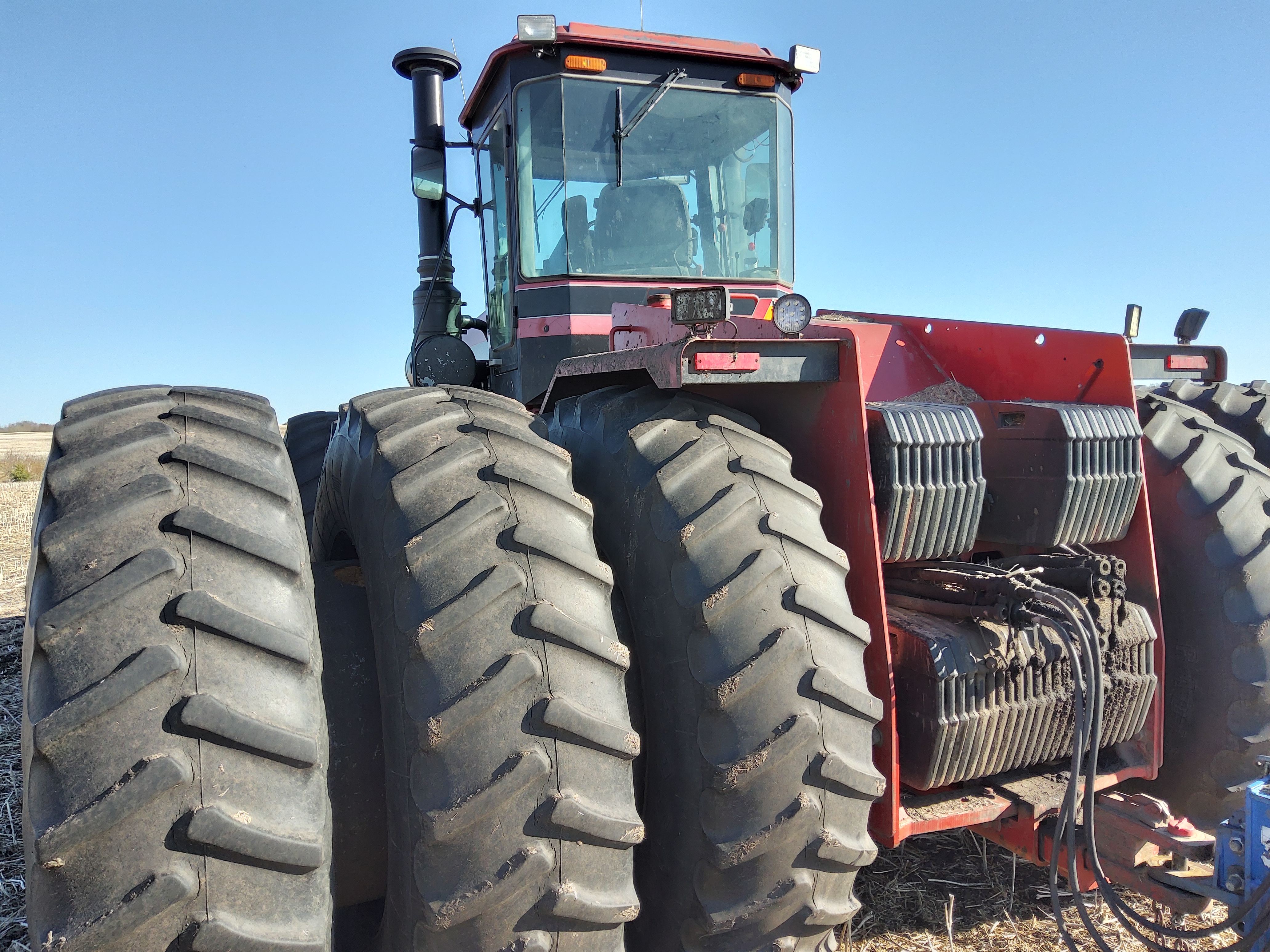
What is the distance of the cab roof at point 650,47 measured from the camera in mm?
3654

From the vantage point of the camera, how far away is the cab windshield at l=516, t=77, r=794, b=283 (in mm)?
3764

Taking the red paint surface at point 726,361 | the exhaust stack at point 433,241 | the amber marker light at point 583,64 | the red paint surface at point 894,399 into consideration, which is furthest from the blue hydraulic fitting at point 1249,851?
the exhaust stack at point 433,241

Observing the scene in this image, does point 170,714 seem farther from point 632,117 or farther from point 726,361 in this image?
point 632,117

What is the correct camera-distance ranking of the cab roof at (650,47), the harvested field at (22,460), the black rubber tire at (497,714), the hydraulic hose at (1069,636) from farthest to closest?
Result: 1. the harvested field at (22,460)
2. the cab roof at (650,47)
3. the hydraulic hose at (1069,636)
4. the black rubber tire at (497,714)

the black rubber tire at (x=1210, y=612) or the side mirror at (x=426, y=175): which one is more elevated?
the side mirror at (x=426, y=175)

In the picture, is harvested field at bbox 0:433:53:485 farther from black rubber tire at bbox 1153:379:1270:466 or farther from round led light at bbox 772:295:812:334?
black rubber tire at bbox 1153:379:1270:466

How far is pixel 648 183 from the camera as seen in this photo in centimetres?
384

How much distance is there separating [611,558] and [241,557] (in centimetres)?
101

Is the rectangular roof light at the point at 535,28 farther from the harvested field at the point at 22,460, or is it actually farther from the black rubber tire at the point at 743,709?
the harvested field at the point at 22,460

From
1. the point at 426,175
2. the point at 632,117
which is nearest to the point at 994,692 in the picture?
the point at 632,117

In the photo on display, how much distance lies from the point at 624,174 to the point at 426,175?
1.19 metres

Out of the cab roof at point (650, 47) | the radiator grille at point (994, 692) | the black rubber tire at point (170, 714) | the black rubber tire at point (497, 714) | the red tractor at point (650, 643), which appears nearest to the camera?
the black rubber tire at point (170, 714)

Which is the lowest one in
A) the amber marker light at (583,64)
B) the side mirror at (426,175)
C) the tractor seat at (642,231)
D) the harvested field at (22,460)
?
the harvested field at (22,460)

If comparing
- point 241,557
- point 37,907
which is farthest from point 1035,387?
point 37,907
